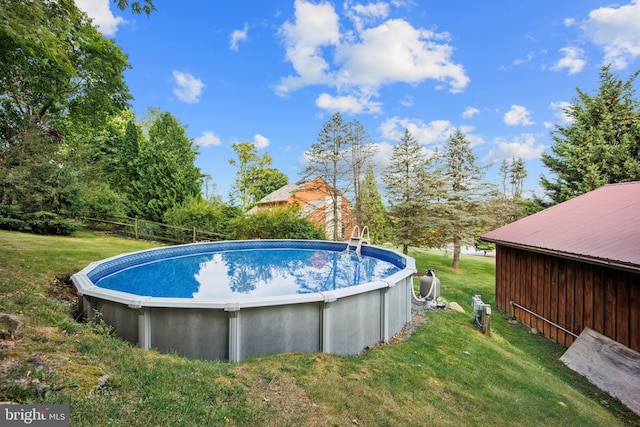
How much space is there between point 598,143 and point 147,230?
71.5 feet

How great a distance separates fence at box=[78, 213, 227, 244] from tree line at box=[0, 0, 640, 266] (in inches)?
20.5

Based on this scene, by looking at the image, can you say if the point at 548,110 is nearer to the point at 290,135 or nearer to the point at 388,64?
the point at 388,64

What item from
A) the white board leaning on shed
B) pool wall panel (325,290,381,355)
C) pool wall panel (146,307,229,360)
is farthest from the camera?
the white board leaning on shed

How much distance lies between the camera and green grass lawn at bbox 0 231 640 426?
84.6 inches

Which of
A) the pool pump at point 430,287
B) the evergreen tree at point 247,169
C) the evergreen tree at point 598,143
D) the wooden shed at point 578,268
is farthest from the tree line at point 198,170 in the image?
the pool pump at point 430,287

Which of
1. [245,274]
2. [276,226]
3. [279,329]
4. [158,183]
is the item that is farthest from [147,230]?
[279,329]

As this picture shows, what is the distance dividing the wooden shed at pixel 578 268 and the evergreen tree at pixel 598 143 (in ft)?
21.6

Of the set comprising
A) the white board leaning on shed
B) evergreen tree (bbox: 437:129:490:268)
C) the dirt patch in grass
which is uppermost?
evergreen tree (bbox: 437:129:490:268)

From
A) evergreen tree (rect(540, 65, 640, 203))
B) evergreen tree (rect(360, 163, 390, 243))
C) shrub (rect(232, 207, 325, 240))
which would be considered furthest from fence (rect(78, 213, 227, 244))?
evergreen tree (rect(540, 65, 640, 203))

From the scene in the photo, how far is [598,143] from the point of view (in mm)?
14008

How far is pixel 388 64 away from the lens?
1518 centimetres

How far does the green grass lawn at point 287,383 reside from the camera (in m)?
2.15

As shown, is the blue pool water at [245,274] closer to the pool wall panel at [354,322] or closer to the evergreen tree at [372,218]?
the pool wall panel at [354,322]

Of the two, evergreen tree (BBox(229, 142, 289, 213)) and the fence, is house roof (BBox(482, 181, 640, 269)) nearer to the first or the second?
the fence
